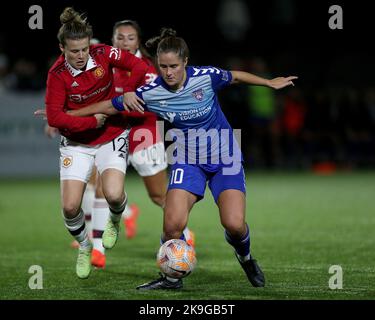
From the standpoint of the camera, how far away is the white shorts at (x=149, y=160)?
9.42 metres

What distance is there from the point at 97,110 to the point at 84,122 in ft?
0.49

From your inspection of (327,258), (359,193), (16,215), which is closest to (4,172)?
(16,215)

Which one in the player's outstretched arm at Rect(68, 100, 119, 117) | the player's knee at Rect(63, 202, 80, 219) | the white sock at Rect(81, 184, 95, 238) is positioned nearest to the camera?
the player's outstretched arm at Rect(68, 100, 119, 117)

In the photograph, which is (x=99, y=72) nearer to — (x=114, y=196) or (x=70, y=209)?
(x=114, y=196)

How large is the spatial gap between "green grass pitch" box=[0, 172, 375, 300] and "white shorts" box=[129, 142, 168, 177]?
0.91 m

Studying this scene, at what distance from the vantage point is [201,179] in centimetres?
733

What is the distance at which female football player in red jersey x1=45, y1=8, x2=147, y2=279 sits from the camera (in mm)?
7527

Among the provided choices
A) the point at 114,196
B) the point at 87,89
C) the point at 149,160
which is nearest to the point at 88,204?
the point at 149,160

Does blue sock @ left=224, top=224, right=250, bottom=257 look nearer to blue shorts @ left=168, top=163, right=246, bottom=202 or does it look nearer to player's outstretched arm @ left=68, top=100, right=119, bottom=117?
blue shorts @ left=168, top=163, right=246, bottom=202

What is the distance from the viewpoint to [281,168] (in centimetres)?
2030

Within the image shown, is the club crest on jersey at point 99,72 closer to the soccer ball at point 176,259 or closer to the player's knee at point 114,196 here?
the player's knee at point 114,196

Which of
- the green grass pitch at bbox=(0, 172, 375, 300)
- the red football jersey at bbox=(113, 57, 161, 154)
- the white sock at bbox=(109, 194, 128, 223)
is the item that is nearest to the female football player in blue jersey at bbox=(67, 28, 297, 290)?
the green grass pitch at bbox=(0, 172, 375, 300)

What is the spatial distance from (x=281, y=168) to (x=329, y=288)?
13.3 metres

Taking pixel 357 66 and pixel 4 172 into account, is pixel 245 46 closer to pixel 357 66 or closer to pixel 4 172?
pixel 357 66
